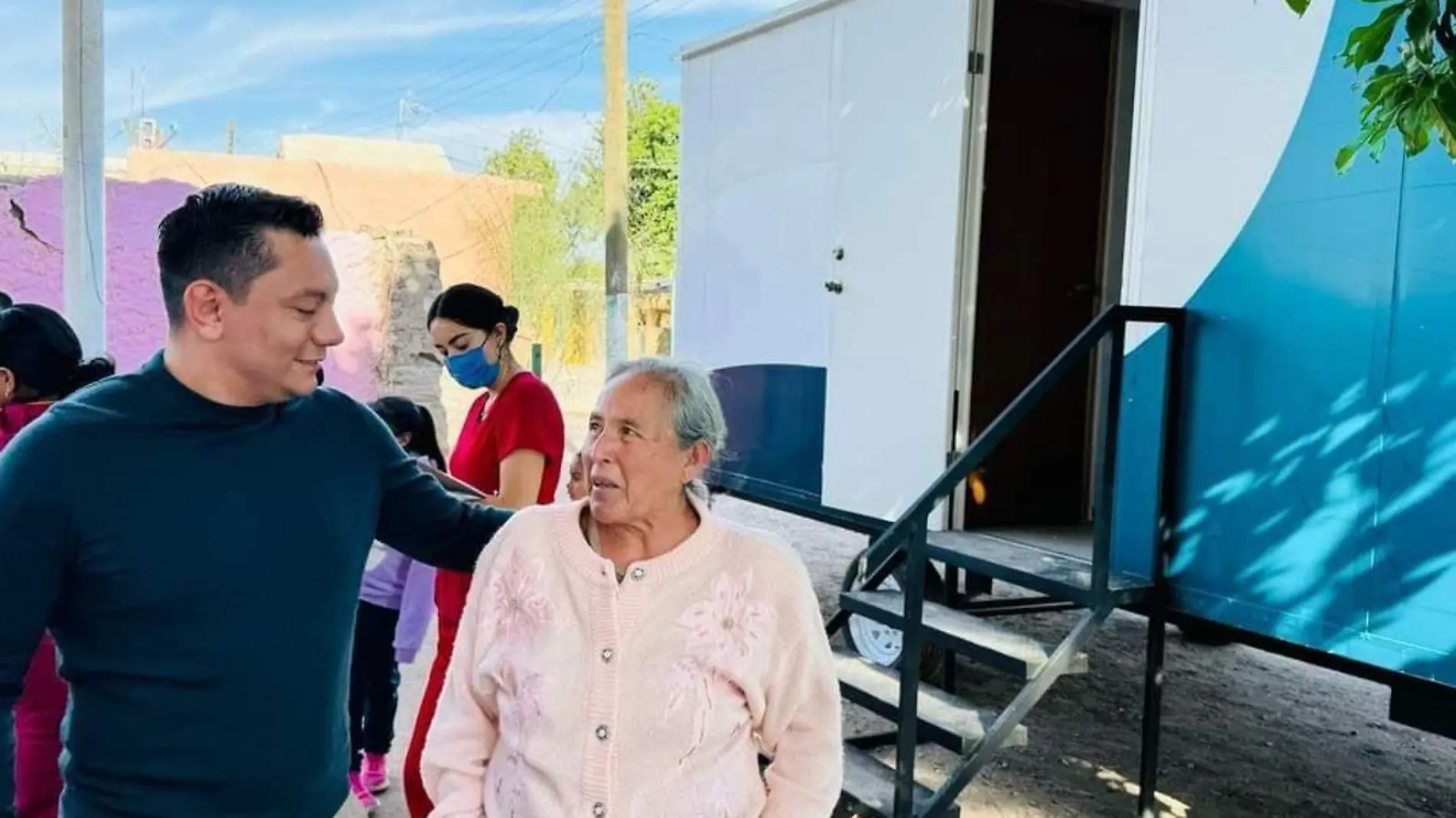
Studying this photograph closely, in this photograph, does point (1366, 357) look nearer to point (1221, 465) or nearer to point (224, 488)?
point (1221, 465)

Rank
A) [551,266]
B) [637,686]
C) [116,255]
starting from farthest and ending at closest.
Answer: [551,266] < [116,255] < [637,686]

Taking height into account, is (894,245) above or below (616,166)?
below

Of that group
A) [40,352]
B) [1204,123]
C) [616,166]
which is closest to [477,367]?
[40,352]

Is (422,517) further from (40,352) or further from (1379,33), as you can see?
(1379,33)

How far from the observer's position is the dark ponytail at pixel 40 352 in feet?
7.09

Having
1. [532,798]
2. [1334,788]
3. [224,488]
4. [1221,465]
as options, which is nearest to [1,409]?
[224,488]

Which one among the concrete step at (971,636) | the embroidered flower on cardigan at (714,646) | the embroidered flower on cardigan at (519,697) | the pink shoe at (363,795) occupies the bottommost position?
the pink shoe at (363,795)

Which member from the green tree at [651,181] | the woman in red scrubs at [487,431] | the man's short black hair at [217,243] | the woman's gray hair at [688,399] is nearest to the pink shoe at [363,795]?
the woman in red scrubs at [487,431]

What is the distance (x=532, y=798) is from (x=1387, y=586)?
2.13m

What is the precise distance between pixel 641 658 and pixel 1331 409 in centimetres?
207

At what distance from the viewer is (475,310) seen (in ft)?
9.04

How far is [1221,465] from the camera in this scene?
3016 millimetres

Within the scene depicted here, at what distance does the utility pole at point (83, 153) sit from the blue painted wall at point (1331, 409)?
4.49 m

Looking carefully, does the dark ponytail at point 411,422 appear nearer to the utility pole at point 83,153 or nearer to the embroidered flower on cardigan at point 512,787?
the embroidered flower on cardigan at point 512,787
